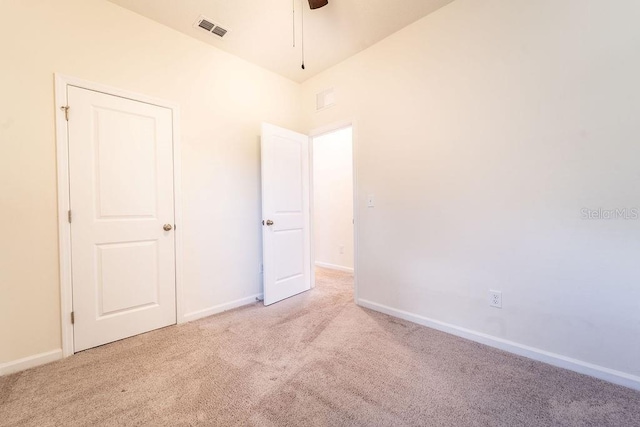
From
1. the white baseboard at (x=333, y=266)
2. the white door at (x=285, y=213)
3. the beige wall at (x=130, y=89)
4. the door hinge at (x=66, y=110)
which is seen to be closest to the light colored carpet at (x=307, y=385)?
the beige wall at (x=130, y=89)

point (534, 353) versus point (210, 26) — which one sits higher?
point (210, 26)

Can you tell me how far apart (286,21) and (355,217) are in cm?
203

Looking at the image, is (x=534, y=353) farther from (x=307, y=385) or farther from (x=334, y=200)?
(x=334, y=200)

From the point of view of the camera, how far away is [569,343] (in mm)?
1712

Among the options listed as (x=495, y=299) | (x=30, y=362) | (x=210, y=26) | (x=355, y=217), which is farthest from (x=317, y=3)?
(x=30, y=362)

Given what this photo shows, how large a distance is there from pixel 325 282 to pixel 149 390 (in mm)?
2502

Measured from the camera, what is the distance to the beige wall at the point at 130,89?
5.81 ft

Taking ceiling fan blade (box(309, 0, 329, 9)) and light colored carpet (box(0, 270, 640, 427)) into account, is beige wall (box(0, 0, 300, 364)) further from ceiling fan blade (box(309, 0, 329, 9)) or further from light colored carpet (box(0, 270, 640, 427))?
ceiling fan blade (box(309, 0, 329, 9))

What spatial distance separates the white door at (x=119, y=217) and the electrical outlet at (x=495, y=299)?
2.78 m

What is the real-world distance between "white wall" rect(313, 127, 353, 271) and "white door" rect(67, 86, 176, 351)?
241cm

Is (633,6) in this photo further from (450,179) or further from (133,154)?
(133,154)

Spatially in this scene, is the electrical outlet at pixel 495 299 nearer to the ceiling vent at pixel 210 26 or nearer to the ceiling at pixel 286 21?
the ceiling at pixel 286 21

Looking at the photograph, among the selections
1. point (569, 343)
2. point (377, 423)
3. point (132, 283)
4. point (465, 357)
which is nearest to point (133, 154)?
point (132, 283)

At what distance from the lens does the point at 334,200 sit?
184 inches
